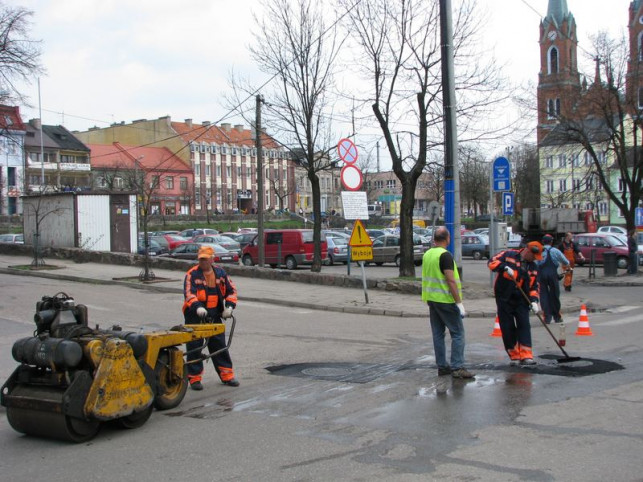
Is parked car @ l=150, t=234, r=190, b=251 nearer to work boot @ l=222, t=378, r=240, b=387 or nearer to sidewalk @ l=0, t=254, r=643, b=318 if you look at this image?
sidewalk @ l=0, t=254, r=643, b=318

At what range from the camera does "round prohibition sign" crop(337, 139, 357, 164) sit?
15008 millimetres

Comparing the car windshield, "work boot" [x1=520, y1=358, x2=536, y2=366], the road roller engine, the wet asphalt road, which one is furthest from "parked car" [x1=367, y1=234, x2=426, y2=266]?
the road roller engine

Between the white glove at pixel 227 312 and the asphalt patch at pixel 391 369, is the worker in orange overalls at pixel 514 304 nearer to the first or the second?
the asphalt patch at pixel 391 369

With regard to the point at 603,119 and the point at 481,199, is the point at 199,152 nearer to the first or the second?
the point at 481,199

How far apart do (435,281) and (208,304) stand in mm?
2708

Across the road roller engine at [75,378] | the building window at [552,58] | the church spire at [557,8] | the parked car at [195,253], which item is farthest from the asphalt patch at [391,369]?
the church spire at [557,8]

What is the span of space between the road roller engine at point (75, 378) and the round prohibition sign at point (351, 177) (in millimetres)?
8927

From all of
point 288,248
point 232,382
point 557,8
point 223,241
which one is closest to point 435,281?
point 232,382

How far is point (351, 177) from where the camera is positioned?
15.1 meters

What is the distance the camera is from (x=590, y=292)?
2012 cm

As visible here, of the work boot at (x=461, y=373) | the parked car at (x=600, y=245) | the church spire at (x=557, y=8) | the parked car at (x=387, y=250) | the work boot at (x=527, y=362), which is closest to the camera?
the work boot at (x=461, y=373)

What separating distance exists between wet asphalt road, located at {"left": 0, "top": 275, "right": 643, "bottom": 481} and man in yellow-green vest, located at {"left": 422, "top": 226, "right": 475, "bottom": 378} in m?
0.30

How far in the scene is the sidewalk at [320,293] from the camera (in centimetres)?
1554

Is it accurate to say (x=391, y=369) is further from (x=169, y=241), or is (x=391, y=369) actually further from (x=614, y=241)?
(x=169, y=241)
